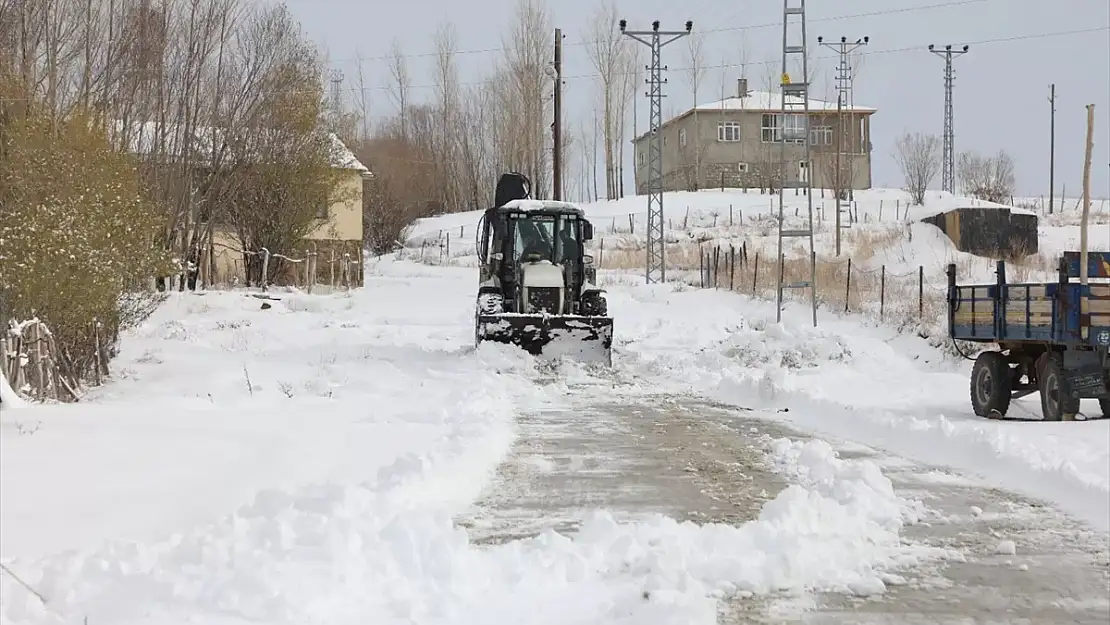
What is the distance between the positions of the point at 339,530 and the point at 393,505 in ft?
3.20

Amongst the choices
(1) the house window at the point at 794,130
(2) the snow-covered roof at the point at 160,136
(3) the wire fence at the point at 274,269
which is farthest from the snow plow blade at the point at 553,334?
(3) the wire fence at the point at 274,269

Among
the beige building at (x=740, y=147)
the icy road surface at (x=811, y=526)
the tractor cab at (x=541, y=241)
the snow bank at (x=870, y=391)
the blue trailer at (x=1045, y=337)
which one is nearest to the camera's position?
the icy road surface at (x=811, y=526)

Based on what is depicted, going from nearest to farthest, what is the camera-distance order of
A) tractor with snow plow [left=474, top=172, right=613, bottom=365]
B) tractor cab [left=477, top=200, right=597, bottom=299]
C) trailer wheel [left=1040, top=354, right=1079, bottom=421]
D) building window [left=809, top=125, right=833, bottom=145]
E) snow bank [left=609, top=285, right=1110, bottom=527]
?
snow bank [left=609, top=285, right=1110, bottom=527] → trailer wheel [left=1040, top=354, right=1079, bottom=421] → tractor with snow plow [left=474, top=172, right=613, bottom=365] → tractor cab [left=477, top=200, right=597, bottom=299] → building window [left=809, top=125, right=833, bottom=145]

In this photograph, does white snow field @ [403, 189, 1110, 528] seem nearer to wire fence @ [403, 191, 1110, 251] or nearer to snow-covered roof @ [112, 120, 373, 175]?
snow-covered roof @ [112, 120, 373, 175]

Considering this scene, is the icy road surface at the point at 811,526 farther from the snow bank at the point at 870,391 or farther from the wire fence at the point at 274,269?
the wire fence at the point at 274,269

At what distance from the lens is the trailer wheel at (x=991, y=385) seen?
1259 centimetres

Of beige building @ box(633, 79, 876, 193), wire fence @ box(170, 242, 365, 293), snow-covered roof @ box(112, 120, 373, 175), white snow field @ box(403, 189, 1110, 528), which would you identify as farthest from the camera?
beige building @ box(633, 79, 876, 193)

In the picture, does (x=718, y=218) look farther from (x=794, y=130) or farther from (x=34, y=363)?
(x=34, y=363)

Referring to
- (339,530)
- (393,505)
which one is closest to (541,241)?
(393,505)

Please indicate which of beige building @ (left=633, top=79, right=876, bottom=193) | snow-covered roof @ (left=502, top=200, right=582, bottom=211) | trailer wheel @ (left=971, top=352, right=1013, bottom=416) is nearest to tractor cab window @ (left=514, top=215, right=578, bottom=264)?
snow-covered roof @ (left=502, top=200, right=582, bottom=211)

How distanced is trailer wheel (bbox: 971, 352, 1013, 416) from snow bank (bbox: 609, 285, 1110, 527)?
0.22 m

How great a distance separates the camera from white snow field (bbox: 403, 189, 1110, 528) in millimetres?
9227

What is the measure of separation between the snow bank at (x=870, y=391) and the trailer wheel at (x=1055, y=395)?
1.49 ft

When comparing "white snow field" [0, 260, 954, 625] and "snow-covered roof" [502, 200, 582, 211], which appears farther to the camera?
"snow-covered roof" [502, 200, 582, 211]
